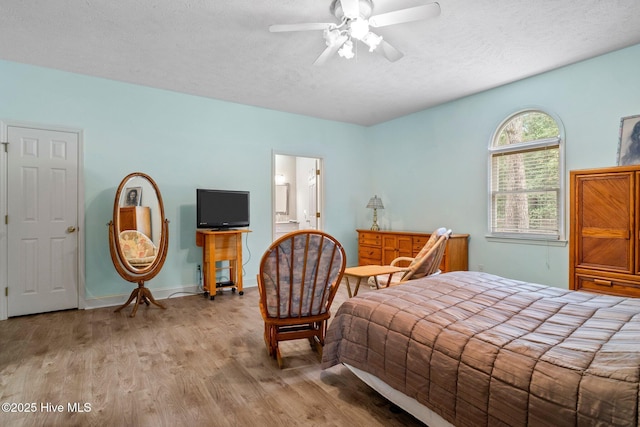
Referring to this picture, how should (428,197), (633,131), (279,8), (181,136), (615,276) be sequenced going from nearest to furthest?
(279,8), (615,276), (633,131), (181,136), (428,197)

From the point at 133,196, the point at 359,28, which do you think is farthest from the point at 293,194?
the point at 359,28

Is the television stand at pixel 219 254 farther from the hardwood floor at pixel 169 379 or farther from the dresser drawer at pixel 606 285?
the dresser drawer at pixel 606 285

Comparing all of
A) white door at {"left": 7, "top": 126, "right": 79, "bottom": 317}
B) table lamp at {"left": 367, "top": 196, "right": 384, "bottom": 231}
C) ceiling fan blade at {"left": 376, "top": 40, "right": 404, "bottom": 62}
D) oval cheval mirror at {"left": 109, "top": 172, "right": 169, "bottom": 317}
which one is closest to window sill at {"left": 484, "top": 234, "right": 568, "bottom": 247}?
table lamp at {"left": 367, "top": 196, "right": 384, "bottom": 231}

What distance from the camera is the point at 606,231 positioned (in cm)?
300

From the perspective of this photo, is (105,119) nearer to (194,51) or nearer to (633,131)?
(194,51)

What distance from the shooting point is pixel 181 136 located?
15.2ft

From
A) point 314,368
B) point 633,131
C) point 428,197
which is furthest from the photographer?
point 428,197

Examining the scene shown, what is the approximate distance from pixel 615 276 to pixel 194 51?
4465mm

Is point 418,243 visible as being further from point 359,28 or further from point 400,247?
point 359,28

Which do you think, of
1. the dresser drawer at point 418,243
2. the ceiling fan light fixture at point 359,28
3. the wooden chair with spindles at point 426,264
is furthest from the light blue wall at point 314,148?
the ceiling fan light fixture at point 359,28

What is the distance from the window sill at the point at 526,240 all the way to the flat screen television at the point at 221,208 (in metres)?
3.44

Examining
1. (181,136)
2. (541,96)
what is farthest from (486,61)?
(181,136)

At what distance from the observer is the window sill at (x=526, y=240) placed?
3.92 m

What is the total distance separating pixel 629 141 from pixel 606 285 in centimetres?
150
